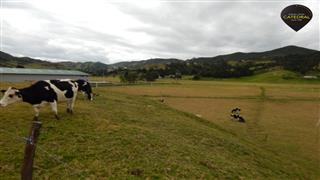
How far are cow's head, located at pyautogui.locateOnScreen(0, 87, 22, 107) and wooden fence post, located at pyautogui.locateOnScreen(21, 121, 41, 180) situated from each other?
24.5 feet

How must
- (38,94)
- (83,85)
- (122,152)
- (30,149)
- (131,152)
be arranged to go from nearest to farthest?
(30,149) < (122,152) < (131,152) < (38,94) < (83,85)

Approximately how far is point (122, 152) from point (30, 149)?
564cm

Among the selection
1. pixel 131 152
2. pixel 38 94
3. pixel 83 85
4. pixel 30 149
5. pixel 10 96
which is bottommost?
pixel 131 152

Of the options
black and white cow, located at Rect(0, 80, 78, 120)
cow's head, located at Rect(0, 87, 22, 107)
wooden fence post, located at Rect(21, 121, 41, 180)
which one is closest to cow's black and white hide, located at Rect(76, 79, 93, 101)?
black and white cow, located at Rect(0, 80, 78, 120)

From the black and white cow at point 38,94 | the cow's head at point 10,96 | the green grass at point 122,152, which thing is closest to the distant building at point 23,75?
the green grass at point 122,152

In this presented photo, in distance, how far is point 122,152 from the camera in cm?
1301

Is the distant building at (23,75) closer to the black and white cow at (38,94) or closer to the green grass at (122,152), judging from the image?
the green grass at (122,152)

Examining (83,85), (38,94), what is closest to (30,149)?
(38,94)

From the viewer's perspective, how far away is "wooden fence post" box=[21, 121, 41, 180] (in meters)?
7.52

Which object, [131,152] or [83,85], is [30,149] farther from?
[83,85]

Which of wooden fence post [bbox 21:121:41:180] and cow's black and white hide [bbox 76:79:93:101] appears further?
cow's black and white hide [bbox 76:79:93:101]

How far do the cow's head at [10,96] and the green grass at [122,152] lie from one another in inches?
39.2

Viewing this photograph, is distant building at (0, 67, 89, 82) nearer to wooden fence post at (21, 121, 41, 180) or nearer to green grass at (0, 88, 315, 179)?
green grass at (0, 88, 315, 179)

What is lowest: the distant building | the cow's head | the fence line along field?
the fence line along field
